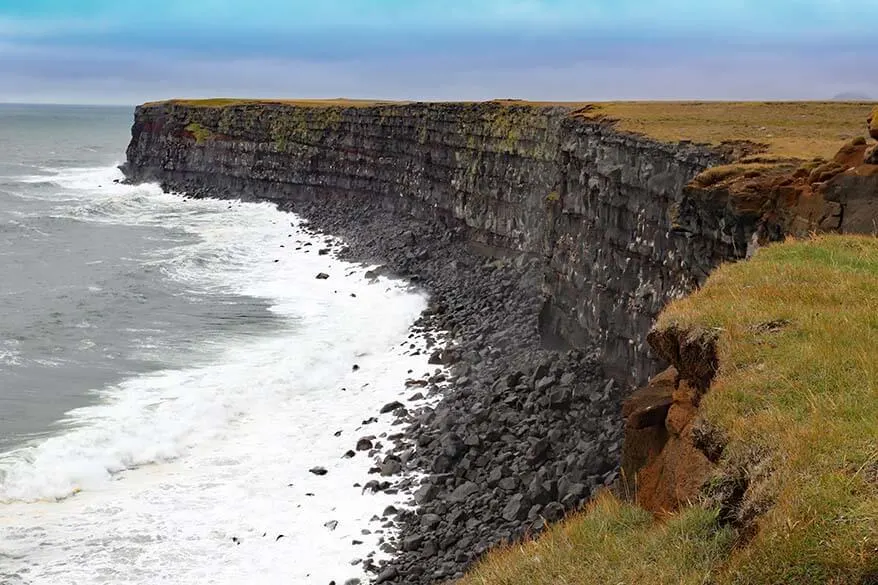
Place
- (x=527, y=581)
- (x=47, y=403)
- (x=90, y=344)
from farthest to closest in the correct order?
(x=90, y=344)
(x=47, y=403)
(x=527, y=581)

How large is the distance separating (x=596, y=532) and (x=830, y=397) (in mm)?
2704

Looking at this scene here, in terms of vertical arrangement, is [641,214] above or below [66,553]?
above

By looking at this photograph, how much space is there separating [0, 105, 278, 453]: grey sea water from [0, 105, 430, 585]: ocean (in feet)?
0.36

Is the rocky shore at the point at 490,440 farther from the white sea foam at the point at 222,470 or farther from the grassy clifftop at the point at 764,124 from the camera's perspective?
the grassy clifftop at the point at 764,124

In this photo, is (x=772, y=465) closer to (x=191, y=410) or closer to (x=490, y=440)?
(x=490, y=440)

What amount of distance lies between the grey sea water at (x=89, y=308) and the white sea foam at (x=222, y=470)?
1.23 m

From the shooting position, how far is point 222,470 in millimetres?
19266

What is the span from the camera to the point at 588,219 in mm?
24531

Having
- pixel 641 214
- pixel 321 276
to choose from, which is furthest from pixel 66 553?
pixel 321 276

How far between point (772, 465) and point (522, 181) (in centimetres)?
3121

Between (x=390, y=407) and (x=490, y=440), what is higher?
(x=490, y=440)

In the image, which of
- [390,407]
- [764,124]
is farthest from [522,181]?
[390,407]

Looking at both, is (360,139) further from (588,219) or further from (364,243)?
(588,219)

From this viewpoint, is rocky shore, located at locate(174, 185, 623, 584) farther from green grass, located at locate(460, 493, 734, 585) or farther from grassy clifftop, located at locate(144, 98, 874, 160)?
grassy clifftop, located at locate(144, 98, 874, 160)
